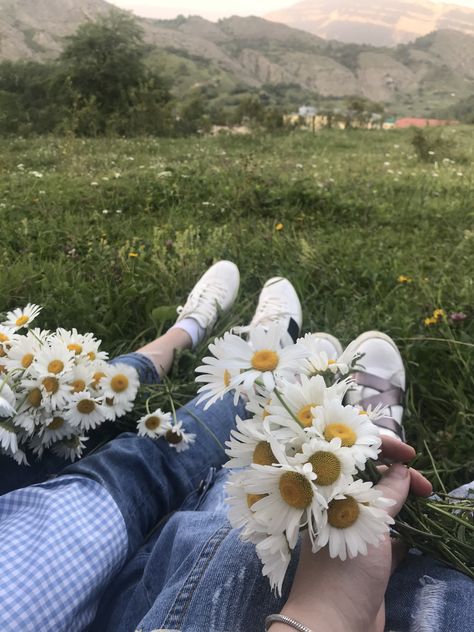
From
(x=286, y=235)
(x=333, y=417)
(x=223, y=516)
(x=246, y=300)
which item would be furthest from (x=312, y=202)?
(x=333, y=417)

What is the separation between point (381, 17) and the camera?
117 ft

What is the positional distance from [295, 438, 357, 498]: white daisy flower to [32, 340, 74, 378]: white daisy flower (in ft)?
1.96

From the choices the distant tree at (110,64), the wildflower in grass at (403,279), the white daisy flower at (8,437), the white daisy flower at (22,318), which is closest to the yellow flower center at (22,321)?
the white daisy flower at (22,318)

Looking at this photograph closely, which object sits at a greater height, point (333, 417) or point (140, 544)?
point (333, 417)

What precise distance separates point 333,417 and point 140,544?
1.81ft

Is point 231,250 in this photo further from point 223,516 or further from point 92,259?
point 223,516

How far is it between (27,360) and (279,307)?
86cm

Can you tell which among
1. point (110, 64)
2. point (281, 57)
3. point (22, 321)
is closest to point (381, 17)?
point (281, 57)

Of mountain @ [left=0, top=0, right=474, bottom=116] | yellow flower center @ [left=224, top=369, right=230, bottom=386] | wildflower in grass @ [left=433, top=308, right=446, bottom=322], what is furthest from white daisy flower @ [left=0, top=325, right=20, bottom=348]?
mountain @ [left=0, top=0, right=474, bottom=116]

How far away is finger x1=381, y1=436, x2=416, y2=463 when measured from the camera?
2.09 feet

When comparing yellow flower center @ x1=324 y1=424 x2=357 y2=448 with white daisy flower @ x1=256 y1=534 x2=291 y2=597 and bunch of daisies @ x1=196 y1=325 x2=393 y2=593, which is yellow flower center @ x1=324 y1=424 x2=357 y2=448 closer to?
bunch of daisies @ x1=196 y1=325 x2=393 y2=593

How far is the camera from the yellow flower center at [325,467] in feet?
1.55

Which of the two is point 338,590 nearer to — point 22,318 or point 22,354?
point 22,354

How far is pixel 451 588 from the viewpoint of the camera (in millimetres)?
649
